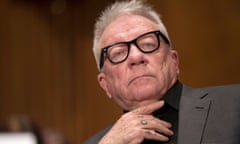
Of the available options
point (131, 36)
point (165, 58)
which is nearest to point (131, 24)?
point (131, 36)

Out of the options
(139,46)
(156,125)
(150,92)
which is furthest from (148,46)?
(156,125)

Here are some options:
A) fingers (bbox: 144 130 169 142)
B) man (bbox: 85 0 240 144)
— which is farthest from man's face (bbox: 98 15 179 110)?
fingers (bbox: 144 130 169 142)

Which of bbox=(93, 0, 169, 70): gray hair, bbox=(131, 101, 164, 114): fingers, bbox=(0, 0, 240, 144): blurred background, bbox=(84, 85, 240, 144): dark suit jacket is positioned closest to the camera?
bbox=(84, 85, 240, 144): dark suit jacket

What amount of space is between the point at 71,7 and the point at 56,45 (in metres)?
0.24

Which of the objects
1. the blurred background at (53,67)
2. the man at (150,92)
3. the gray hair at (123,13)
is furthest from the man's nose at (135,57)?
the blurred background at (53,67)

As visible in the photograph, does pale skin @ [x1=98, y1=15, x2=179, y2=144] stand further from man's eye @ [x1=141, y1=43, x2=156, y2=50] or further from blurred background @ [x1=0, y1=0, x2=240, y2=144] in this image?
blurred background @ [x1=0, y1=0, x2=240, y2=144]

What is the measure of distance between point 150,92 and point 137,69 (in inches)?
3.1

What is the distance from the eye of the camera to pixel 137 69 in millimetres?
1366

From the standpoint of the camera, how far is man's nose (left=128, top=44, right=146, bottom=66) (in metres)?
1.37

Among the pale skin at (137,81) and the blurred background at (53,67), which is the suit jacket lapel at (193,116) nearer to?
the pale skin at (137,81)

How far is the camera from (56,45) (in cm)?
263

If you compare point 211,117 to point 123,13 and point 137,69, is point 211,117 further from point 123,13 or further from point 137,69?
point 123,13

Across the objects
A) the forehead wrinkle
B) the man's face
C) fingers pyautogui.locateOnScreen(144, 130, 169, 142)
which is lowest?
fingers pyautogui.locateOnScreen(144, 130, 169, 142)

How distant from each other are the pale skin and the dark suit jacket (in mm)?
69
